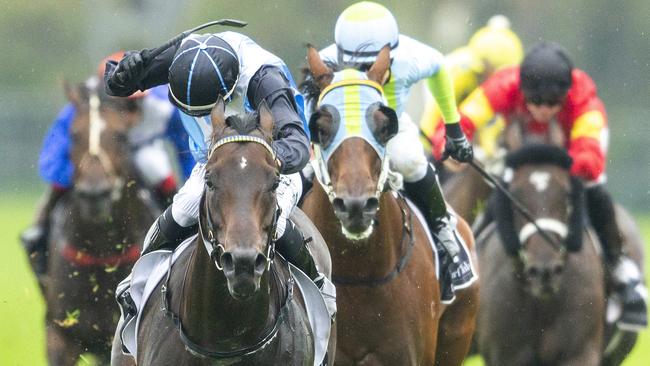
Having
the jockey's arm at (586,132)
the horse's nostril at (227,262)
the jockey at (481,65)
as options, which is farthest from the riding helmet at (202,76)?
the jockey at (481,65)

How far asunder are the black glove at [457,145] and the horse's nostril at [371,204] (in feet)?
5.17

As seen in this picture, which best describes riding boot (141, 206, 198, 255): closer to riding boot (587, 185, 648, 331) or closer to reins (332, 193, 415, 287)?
reins (332, 193, 415, 287)

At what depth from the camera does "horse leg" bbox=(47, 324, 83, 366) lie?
854cm

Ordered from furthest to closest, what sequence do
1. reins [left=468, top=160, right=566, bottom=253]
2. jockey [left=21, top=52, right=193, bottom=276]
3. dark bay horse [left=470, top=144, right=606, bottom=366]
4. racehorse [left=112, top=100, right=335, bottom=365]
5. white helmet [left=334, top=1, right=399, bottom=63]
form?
jockey [left=21, top=52, right=193, bottom=276]
dark bay horse [left=470, top=144, right=606, bottom=366]
reins [left=468, top=160, right=566, bottom=253]
white helmet [left=334, top=1, right=399, bottom=63]
racehorse [left=112, top=100, right=335, bottom=365]

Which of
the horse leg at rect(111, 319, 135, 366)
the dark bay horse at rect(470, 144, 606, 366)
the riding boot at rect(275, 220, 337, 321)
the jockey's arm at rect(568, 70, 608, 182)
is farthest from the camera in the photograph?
the jockey's arm at rect(568, 70, 608, 182)

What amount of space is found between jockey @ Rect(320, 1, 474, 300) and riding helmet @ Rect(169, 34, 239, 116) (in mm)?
1733

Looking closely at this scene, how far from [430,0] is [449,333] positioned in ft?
67.7

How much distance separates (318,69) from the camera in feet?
22.4

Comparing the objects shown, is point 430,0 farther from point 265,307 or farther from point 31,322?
point 265,307

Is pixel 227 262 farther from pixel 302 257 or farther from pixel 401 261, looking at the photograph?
pixel 401 261

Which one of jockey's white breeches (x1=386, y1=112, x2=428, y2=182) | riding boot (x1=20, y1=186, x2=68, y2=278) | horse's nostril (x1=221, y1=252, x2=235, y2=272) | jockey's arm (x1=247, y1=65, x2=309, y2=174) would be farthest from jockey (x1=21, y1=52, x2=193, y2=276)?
horse's nostril (x1=221, y1=252, x2=235, y2=272)

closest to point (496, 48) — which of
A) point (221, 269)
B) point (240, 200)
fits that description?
point (221, 269)

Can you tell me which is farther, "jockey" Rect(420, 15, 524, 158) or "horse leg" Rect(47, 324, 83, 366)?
"jockey" Rect(420, 15, 524, 158)

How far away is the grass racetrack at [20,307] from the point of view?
38.8ft
